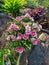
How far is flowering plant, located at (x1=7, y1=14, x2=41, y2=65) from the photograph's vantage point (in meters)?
3.93

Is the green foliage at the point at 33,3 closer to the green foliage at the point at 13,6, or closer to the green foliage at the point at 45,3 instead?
the green foliage at the point at 45,3

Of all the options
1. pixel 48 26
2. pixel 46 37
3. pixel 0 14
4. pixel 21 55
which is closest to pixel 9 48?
pixel 21 55

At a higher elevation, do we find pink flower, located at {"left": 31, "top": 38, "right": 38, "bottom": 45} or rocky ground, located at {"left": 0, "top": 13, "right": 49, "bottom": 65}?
pink flower, located at {"left": 31, "top": 38, "right": 38, "bottom": 45}

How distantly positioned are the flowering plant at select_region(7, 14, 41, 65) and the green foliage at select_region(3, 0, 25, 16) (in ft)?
5.33

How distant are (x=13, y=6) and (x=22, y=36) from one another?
72.6 inches

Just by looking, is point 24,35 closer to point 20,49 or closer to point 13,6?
point 20,49

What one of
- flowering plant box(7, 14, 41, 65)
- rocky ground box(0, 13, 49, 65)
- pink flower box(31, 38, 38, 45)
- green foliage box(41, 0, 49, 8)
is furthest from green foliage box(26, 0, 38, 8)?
pink flower box(31, 38, 38, 45)

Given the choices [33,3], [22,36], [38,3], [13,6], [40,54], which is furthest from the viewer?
[38,3]

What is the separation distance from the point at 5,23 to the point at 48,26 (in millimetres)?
963

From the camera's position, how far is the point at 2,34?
5.09 m

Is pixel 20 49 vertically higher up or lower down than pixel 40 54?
higher up

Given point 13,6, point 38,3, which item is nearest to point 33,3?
point 38,3

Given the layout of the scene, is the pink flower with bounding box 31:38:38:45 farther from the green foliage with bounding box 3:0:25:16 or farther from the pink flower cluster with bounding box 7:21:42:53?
the green foliage with bounding box 3:0:25:16

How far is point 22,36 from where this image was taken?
3.93 metres
